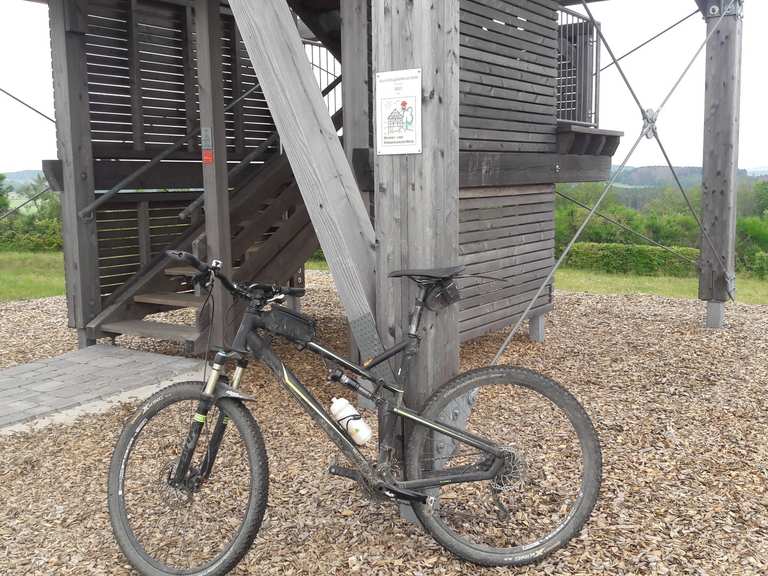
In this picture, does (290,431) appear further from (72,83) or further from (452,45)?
(72,83)

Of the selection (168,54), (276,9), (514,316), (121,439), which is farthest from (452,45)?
(168,54)

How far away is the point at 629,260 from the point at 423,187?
1229 centimetres

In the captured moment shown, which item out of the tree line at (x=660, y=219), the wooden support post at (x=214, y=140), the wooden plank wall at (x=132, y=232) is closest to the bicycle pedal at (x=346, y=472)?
the wooden support post at (x=214, y=140)

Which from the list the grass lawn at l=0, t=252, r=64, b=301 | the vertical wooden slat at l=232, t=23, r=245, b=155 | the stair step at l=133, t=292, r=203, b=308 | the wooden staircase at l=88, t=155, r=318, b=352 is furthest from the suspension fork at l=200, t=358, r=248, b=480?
the grass lawn at l=0, t=252, r=64, b=301

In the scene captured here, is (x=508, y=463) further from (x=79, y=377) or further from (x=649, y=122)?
(x=79, y=377)

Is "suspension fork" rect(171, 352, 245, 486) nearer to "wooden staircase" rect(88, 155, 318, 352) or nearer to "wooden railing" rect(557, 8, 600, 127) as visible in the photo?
"wooden staircase" rect(88, 155, 318, 352)

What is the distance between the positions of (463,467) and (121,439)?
127cm

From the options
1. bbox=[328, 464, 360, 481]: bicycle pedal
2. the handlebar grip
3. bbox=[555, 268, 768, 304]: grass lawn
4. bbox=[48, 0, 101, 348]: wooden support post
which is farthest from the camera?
bbox=[555, 268, 768, 304]: grass lawn

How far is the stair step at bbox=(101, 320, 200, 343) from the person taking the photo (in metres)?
6.43

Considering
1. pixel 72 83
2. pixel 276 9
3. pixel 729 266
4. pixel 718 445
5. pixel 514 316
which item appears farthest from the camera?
pixel 729 266

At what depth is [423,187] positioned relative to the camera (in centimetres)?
324

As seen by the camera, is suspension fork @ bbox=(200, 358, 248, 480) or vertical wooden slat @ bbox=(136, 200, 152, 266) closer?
suspension fork @ bbox=(200, 358, 248, 480)

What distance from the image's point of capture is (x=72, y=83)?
6.73 metres

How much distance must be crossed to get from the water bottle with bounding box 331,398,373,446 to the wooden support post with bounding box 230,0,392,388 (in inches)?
11.1
